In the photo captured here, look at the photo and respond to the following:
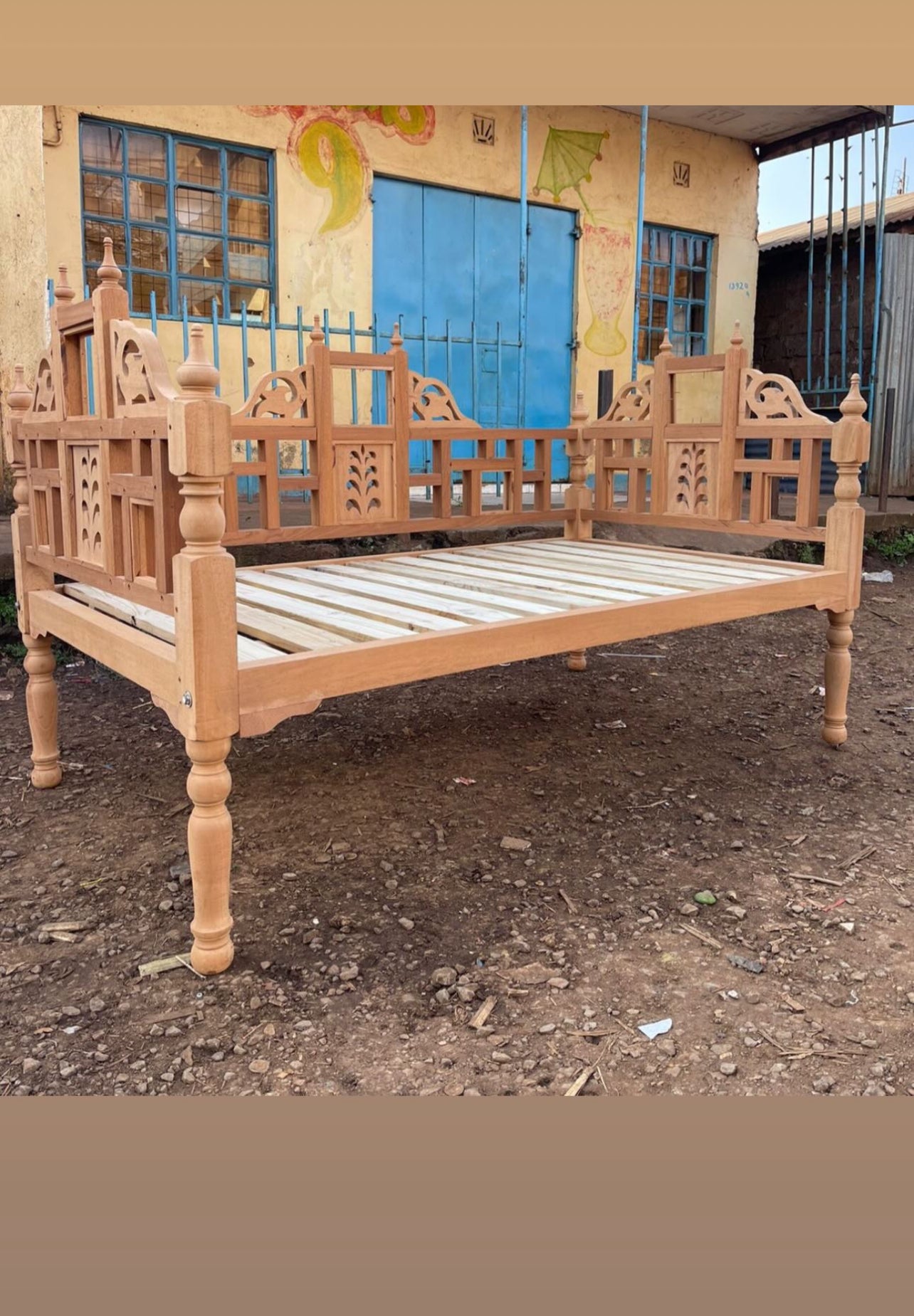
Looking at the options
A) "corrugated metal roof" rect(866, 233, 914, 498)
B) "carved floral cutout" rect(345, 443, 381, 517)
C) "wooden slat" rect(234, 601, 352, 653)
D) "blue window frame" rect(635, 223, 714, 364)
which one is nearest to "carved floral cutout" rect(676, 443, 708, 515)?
"carved floral cutout" rect(345, 443, 381, 517)

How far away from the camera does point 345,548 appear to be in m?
6.07

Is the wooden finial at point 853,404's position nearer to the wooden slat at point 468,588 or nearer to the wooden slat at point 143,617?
the wooden slat at point 468,588

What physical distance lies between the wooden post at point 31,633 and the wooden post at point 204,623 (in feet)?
4.35

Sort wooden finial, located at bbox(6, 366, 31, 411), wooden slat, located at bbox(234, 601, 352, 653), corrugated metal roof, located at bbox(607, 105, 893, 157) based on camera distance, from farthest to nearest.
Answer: corrugated metal roof, located at bbox(607, 105, 893, 157), wooden finial, located at bbox(6, 366, 31, 411), wooden slat, located at bbox(234, 601, 352, 653)

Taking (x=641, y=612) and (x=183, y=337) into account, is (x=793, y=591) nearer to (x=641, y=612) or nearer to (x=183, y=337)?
(x=641, y=612)

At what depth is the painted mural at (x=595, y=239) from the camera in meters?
8.07

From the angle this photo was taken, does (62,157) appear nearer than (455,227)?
Yes

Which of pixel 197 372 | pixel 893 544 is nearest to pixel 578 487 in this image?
pixel 197 372

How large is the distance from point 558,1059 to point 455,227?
6694 millimetres

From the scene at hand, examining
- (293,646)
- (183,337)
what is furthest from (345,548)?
(293,646)

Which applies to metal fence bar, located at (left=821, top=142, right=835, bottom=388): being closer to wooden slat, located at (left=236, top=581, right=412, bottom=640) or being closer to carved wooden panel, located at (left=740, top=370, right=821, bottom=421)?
carved wooden panel, located at (left=740, top=370, right=821, bottom=421)

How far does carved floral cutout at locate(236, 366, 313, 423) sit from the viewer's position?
3932 millimetres

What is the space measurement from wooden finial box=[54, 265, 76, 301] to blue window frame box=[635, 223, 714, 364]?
21.0ft

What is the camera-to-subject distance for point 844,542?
406 centimetres
